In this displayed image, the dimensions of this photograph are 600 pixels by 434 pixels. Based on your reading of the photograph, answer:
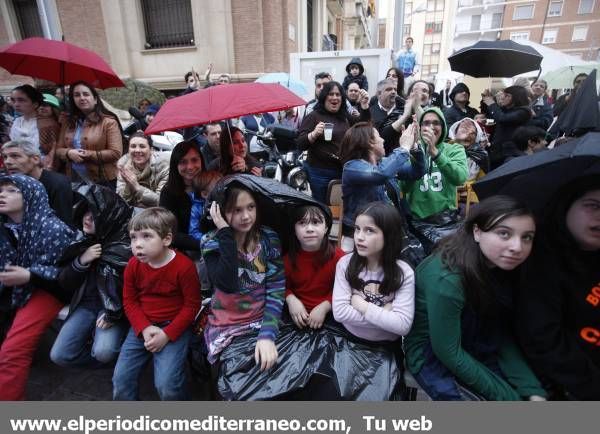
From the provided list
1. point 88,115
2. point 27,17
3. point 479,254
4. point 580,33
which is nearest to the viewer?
point 479,254

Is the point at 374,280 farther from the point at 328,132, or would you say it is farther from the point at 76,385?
the point at 76,385

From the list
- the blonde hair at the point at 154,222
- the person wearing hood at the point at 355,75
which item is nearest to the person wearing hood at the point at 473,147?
the person wearing hood at the point at 355,75

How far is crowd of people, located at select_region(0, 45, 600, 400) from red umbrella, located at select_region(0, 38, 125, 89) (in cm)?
141

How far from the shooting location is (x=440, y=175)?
279 centimetres

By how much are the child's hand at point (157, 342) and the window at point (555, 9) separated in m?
61.7

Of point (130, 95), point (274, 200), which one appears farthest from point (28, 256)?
point (130, 95)

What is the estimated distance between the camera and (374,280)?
6.08 feet

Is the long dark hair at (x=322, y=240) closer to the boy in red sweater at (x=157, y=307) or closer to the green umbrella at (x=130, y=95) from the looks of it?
the boy in red sweater at (x=157, y=307)

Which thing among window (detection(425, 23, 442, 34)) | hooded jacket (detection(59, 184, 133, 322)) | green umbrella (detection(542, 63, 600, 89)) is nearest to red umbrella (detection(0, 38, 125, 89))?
hooded jacket (detection(59, 184, 133, 322))

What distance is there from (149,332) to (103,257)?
2.20 feet

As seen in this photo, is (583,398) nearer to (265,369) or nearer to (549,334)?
(549,334)

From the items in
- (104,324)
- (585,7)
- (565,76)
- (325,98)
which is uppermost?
(585,7)

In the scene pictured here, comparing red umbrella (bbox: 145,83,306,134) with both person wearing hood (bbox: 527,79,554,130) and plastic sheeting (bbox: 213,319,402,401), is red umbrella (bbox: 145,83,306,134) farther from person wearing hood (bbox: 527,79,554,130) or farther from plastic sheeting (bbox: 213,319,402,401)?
person wearing hood (bbox: 527,79,554,130)

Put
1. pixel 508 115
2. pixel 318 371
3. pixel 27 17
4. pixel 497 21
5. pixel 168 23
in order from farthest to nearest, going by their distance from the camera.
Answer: pixel 497 21 → pixel 27 17 → pixel 168 23 → pixel 508 115 → pixel 318 371
